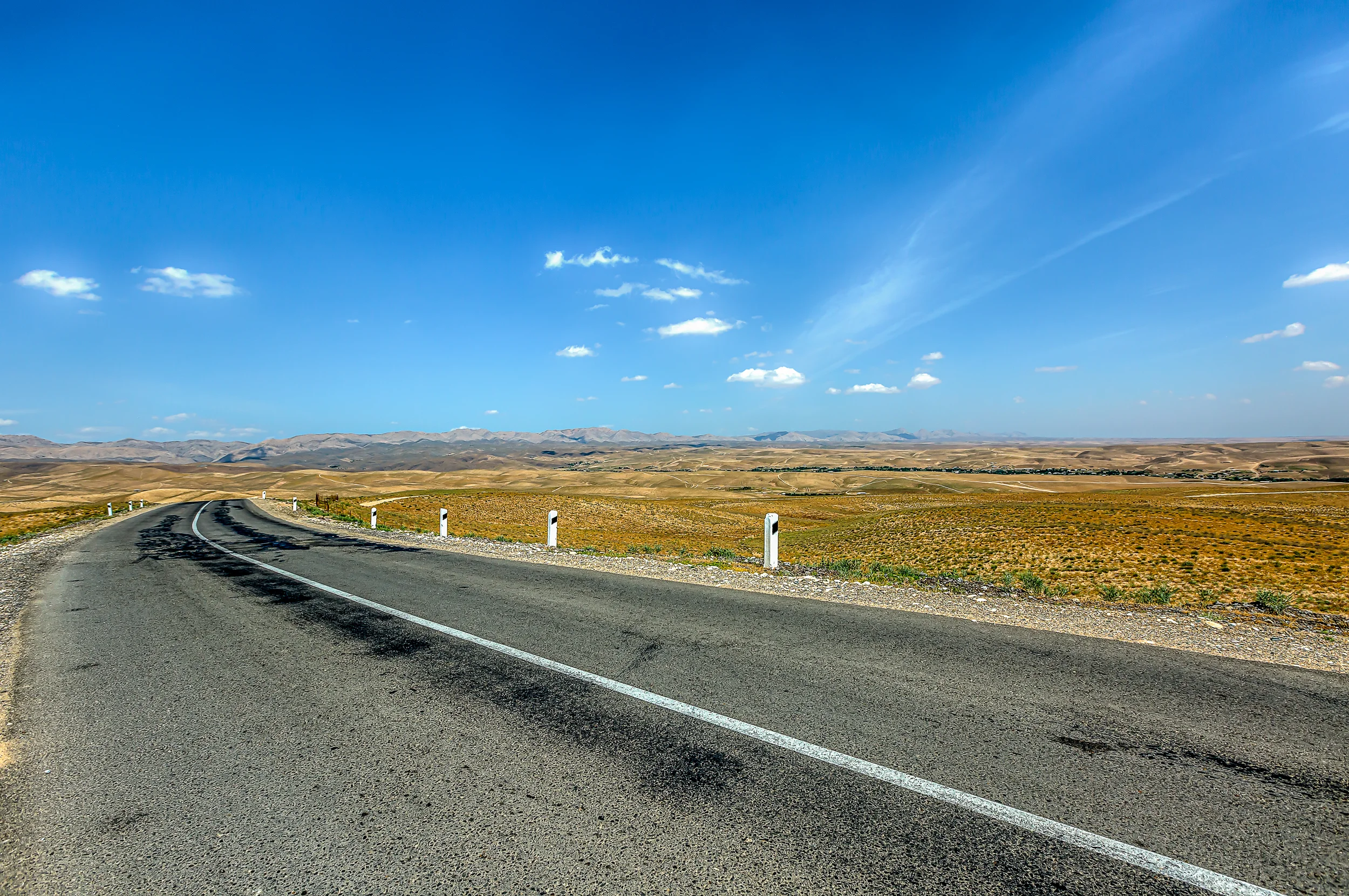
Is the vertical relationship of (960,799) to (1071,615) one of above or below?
above

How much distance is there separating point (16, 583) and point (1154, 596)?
853 inches

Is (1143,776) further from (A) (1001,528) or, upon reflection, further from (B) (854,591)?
(A) (1001,528)

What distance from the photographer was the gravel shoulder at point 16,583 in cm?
507

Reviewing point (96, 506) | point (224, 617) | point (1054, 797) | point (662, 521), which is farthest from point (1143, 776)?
point (96, 506)

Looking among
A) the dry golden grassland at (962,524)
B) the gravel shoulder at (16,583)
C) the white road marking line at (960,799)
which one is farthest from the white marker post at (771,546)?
the gravel shoulder at (16,583)

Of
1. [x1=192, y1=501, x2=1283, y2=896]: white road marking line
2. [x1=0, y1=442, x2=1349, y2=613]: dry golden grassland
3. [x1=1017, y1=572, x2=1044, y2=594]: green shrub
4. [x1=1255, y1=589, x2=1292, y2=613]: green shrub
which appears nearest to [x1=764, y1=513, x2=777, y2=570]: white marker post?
[x1=0, y1=442, x2=1349, y2=613]: dry golden grassland

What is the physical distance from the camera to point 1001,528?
22.2m

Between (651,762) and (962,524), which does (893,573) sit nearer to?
(651,762)

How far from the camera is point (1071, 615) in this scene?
25.0 feet

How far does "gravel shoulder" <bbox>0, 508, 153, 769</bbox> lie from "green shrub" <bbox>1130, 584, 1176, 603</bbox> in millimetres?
13427

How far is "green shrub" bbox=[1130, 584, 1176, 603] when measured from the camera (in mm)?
8898

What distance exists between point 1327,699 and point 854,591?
5215 mm

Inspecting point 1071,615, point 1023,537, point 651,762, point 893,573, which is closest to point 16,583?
point 651,762

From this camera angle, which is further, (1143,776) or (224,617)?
(224,617)
